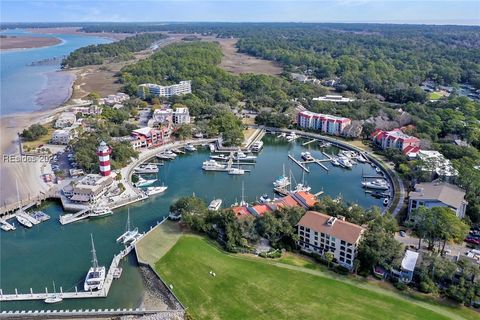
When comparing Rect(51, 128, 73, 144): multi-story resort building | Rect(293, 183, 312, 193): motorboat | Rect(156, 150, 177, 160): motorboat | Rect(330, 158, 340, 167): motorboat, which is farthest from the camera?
Rect(51, 128, 73, 144): multi-story resort building

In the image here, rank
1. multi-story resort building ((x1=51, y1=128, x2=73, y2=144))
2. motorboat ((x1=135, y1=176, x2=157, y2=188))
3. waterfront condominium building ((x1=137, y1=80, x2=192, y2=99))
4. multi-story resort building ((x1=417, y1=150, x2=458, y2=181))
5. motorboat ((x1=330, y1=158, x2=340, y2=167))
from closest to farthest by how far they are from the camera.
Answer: multi-story resort building ((x1=417, y1=150, x2=458, y2=181)), motorboat ((x1=135, y1=176, x2=157, y2=188)), motorboat ((x1=330, y1=158, x2=340, y2=167)), multi-story resort building ((x1=51, y1=128, x2=73, y2=144)), waterfront condominium building ((x1=137, y1=80, x2=192, y2=99))

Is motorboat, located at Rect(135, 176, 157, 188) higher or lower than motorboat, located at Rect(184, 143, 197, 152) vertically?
lower

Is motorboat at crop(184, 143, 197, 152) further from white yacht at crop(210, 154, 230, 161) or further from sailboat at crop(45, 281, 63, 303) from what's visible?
sailboat at crop(45, 281, 63, 303)

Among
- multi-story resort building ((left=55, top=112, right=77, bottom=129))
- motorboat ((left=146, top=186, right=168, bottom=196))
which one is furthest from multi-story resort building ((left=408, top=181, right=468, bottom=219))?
multi-story resort building ((left=55, top=112, right=77, bottom=129))

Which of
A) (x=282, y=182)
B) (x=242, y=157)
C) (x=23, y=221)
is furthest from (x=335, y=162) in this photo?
(x=23, y=221)

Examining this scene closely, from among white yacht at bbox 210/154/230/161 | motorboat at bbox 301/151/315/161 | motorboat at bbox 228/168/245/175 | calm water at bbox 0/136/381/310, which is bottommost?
calm water at bbox 0/136/381/310

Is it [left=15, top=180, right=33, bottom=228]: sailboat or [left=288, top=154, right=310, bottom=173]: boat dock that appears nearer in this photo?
[left=15, top=180, right=33, bottom=228]: sailboat

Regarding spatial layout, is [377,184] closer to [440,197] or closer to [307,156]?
[440,197]
